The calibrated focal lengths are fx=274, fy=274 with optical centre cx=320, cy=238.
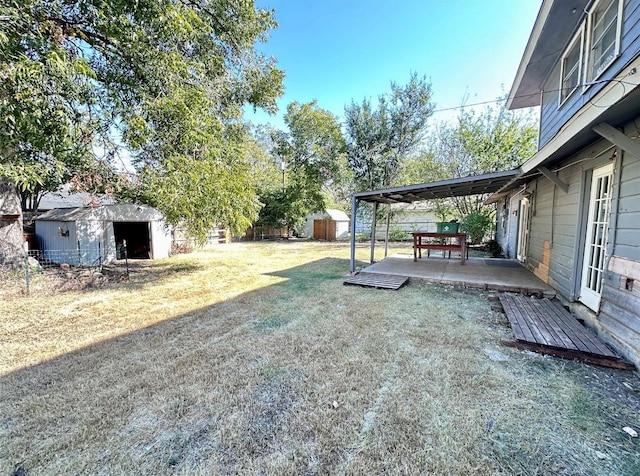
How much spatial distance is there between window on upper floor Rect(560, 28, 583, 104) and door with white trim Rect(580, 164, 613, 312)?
1718mm

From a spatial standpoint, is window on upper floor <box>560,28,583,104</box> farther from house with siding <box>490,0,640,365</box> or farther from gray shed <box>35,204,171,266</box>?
gray shed <box>35,204,171,266</box>

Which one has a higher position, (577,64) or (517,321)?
(577,64)

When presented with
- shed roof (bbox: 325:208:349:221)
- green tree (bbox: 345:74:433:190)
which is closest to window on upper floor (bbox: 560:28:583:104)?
green tree (bbox: 345:74:433:190)

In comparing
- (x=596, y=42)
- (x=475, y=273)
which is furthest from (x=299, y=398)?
(x=596, y=42)

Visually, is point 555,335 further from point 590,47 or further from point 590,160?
point 590,47

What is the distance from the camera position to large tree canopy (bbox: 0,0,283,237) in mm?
3967

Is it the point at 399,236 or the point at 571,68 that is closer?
the point at 571,68

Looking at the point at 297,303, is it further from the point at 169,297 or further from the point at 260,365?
the point at 169,297

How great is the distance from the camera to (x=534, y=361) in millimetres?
2758

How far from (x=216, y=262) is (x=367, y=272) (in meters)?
5.36

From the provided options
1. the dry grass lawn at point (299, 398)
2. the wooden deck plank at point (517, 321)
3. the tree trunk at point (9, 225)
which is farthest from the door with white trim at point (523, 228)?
the tree trunk at point (9, 225)

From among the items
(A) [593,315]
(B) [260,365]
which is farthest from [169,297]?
(A) [593,315]

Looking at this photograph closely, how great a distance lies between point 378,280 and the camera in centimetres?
601

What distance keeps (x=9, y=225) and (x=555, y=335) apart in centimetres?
1083
